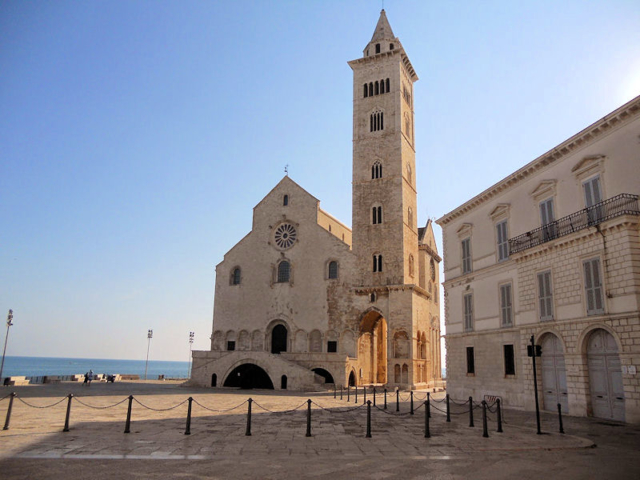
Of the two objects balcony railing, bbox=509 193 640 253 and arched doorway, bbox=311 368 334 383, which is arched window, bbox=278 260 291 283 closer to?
arched doorway, bbox=311 368 334 383

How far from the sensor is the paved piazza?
30.2 feet

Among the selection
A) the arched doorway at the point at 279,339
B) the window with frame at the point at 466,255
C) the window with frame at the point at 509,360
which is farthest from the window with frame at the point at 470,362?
the arched doorway at the point at 279,339

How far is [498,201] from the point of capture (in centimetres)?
2431

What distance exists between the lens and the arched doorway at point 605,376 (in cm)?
1658

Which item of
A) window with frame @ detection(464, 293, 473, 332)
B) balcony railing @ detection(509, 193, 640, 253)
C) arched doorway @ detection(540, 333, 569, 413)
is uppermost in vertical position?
balcony railing @ detection(509, 193, 640, 253)

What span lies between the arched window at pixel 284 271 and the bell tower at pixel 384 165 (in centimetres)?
658

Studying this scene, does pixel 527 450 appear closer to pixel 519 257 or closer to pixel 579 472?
pixel 579 472

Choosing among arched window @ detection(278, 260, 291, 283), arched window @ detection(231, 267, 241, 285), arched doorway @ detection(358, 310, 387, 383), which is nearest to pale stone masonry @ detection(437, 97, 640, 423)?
arched doorway @ detection(358, 310, 387, 383)

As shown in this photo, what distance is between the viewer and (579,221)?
60.6ft

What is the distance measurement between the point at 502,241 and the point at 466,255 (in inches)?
132

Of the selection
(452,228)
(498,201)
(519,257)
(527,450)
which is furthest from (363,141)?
(527,450)

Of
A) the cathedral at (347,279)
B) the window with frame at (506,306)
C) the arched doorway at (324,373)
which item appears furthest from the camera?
the cathedral at (347,279)

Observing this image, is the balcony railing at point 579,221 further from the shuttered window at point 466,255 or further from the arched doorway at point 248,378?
the arched doorway at point 248,378

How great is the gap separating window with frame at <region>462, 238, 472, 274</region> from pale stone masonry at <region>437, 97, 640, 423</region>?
6 centimetres
